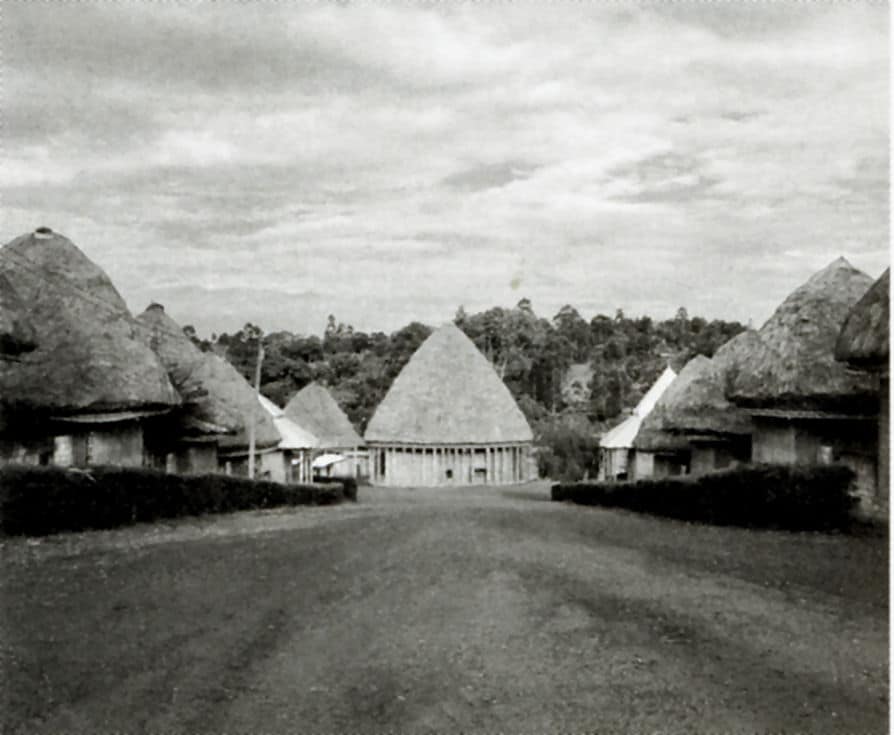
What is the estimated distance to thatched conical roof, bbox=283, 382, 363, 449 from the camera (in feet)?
184

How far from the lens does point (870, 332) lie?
45.9 ft

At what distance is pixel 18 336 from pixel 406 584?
6930mm

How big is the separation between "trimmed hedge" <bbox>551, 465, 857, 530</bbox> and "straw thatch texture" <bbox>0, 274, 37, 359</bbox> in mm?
12426

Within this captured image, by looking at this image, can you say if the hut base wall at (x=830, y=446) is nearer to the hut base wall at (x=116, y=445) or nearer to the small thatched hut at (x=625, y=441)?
the hut base wall at (x=116, y=445)

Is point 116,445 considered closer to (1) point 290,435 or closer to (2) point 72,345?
(2) point 72,345

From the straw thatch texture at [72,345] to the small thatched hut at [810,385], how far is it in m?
13.4

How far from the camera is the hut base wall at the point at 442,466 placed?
52219 millimetres

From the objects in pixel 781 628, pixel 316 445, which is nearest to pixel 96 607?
pixel 781 628

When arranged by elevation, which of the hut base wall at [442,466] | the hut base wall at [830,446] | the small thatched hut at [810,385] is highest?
the small thatched hut at [810,385]

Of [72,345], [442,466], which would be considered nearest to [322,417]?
[442,466]

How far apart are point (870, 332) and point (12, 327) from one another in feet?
42.0

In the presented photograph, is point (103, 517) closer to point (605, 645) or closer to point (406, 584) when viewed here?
point (406, 584)

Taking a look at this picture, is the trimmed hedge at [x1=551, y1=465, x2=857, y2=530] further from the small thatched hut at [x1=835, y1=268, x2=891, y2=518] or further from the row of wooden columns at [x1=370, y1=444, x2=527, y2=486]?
the row of wooden columns at [x1=370, y1=444, x2=527, y2=486]

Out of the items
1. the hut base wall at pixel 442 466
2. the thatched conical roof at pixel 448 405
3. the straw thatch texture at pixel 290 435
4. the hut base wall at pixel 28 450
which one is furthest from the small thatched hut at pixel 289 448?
the hut base wall at pixel 28 450
